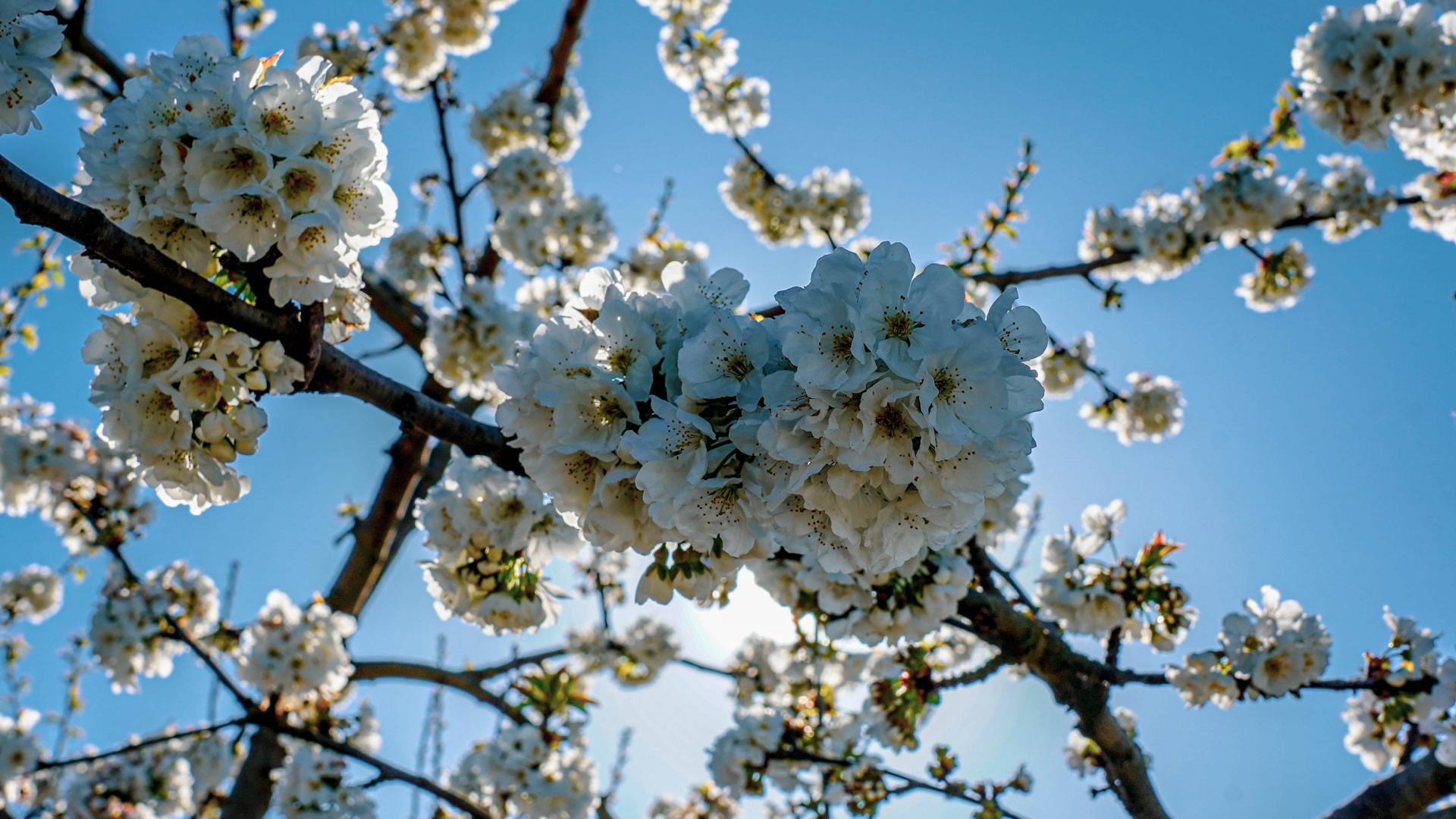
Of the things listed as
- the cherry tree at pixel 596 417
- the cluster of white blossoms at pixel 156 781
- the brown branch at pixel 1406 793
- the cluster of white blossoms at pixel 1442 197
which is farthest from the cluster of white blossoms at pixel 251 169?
the cluster of white blossoms at pixel 156 781

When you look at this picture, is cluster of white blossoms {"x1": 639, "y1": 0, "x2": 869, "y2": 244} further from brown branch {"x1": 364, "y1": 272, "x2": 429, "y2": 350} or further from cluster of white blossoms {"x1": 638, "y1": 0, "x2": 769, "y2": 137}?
brown branch {"x1": 364, "y1": 272, "x2": 429, "y2": 350}

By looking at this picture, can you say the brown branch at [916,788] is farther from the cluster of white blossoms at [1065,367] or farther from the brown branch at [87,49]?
the brown branch at [87,49]

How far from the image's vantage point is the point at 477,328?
A: 15.9 feet

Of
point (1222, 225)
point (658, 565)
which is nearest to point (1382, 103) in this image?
point (1222, 225)

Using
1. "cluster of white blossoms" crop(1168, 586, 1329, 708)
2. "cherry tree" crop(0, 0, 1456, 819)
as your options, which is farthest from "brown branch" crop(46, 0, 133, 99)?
"cluster of white blossoms" crop(1168, 586, 1329, 708)

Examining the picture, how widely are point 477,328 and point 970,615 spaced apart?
3.31 metres

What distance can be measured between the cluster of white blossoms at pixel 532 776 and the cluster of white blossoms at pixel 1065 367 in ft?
13.7

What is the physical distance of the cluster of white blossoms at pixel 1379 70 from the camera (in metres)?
3.82

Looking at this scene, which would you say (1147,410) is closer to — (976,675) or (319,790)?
(976,675)

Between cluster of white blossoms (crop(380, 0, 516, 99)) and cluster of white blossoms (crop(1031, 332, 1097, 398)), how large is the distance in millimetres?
5078

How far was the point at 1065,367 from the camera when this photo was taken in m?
6.48

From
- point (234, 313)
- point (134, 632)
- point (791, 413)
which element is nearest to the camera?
point (791, 413)

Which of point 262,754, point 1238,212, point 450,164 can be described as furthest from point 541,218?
point 1238,212

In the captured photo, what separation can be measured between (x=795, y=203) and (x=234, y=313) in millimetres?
5456
